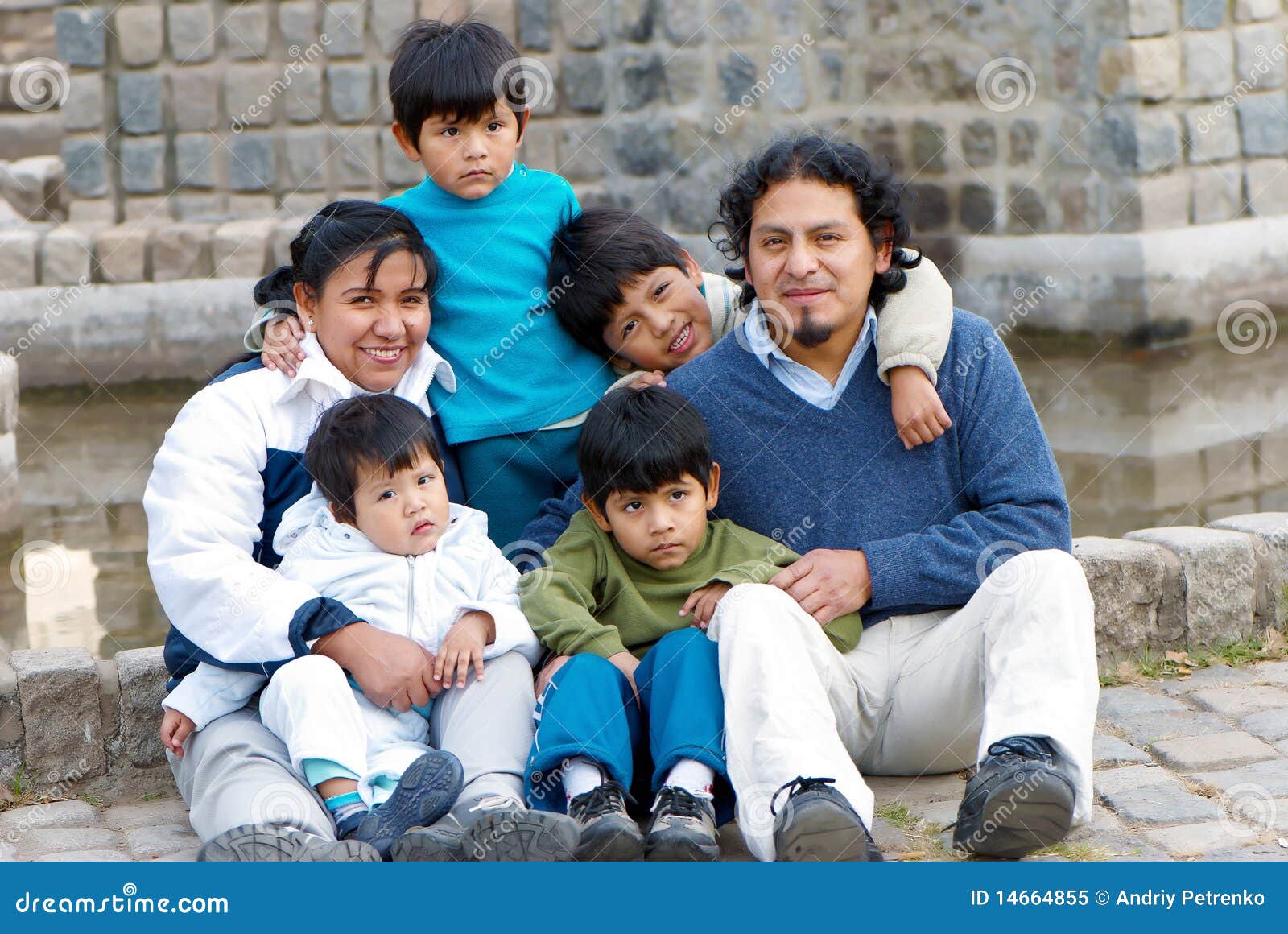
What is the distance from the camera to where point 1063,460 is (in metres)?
6.58

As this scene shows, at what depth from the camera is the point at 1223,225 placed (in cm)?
→ 881

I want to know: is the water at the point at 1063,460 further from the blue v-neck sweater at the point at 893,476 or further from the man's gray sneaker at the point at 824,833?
the man's gray sneaker at the point at 824,833

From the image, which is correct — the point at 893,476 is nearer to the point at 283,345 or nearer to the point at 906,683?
the point at 906,683

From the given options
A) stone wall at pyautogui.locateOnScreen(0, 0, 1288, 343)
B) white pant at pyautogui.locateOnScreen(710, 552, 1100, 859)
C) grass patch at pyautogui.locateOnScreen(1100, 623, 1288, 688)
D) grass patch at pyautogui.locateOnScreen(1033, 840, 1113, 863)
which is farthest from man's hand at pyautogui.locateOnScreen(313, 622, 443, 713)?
stone wall at pyautogui.locateOnScreen(0, 0, 1288, 343)

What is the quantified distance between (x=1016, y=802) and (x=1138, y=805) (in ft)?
1.80

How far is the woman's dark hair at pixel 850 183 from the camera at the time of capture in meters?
3.33

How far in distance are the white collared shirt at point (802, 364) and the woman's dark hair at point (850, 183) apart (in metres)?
0.10

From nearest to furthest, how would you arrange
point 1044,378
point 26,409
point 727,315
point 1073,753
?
point 1073,753, point 727,315, point 1044,378, point 26,409

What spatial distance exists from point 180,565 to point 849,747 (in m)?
1.44

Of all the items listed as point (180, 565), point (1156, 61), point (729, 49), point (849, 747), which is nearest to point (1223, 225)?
point (1156, 61)

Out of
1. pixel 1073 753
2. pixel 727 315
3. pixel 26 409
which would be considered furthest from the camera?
pixel 26 409

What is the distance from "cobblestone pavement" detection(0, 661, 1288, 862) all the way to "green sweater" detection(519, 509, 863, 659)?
44 centimetres

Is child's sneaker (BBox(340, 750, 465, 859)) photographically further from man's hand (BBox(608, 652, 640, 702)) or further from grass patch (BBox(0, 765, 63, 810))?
grass patch (BBox(0, 765, 63, 810))

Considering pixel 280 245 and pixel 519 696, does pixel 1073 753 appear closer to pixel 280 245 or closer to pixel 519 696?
pixel 519 696
